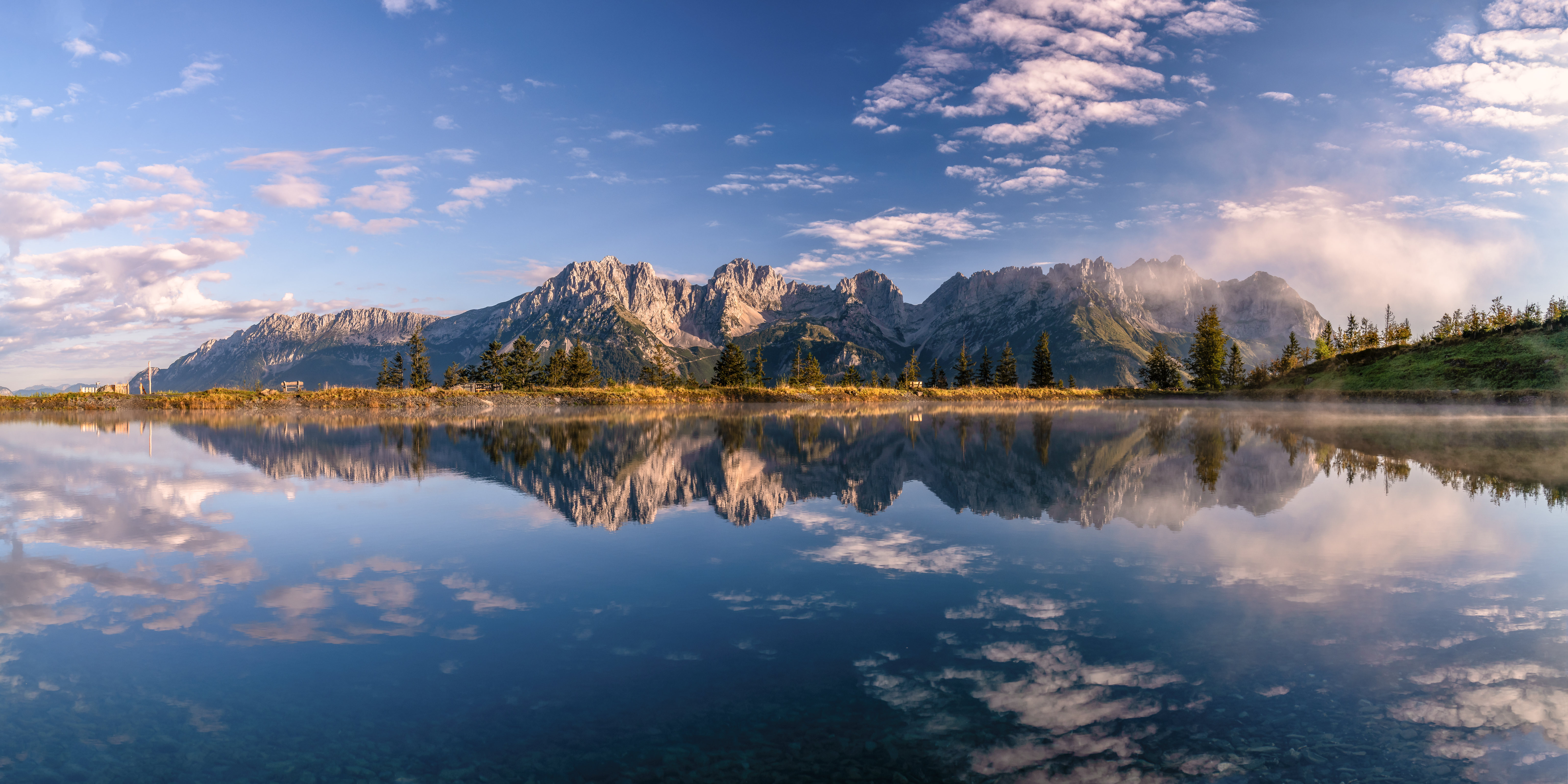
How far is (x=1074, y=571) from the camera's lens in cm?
1213

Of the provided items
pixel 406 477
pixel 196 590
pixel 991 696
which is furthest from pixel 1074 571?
pixel 406 477

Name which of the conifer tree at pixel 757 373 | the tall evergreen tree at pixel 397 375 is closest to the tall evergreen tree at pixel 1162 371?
the conifer tree at pixel 757 373

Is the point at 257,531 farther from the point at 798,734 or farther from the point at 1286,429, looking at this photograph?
the point at 1286,429

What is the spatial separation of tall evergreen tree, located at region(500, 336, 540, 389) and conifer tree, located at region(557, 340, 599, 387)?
484 cm

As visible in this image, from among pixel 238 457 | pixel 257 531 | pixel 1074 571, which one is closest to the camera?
pixel 1074 571

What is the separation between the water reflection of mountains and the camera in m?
19.5

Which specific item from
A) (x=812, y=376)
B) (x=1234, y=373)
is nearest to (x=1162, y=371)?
(x=1234, y=373)

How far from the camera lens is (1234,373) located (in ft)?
448

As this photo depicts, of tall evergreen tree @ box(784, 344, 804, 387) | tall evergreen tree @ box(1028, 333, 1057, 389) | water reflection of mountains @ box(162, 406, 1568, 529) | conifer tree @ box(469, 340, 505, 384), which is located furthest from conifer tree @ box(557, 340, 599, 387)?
tall evergreen tree @ box(1028, 333, 1057, 389)

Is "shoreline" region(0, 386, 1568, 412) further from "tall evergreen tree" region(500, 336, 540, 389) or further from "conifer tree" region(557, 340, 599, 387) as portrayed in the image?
"conifer tree" region(557, 340, 599, 387)

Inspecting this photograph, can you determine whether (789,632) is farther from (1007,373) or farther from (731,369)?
(1007,373)

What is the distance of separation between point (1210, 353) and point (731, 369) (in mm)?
92911

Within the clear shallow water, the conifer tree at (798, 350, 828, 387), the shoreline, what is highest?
the conifer tree at (798, 350, 828, 387)

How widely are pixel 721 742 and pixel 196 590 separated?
10.3 m
